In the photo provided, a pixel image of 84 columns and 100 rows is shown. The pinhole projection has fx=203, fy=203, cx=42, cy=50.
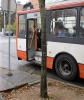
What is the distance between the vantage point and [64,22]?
717 centimetres

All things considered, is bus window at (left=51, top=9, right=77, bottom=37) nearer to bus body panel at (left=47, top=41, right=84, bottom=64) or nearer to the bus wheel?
bus body panel at (left=47, top=41, right=84, bottom=64)

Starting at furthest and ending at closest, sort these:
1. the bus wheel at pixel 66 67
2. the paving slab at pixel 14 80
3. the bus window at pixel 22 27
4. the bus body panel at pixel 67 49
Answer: the bus window at pixel 22 27 → the bus wheel at pixel 66 67 → the bus body panel at pixel 67 49 → the paving slab at pixel 14 80

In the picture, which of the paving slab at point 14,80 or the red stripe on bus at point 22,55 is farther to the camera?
the red stripe on bus at point 22,55

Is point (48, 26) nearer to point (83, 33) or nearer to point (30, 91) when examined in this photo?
point (83, 33)

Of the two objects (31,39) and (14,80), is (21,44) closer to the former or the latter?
(31,39)

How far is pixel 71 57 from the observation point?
22.7ft

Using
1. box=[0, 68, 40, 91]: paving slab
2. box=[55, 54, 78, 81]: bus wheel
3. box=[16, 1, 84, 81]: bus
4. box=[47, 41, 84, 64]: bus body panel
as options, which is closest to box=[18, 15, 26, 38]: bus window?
box=[16, 1, 84, 81]: bus

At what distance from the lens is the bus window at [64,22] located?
271 inches

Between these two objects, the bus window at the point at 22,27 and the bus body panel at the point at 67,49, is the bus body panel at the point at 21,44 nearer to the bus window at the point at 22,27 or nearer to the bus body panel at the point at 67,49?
the bus window at the point at 22,27

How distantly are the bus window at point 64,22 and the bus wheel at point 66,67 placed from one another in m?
0.82

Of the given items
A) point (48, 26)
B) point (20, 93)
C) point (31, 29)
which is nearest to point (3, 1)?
point (48, 26)

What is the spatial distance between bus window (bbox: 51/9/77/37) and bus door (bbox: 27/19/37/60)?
1.84 meters

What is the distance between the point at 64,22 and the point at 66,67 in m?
1.62

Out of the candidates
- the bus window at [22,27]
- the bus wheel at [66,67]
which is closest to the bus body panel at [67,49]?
the bus wheel at [66,67]
